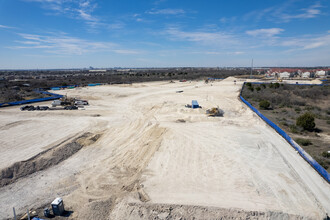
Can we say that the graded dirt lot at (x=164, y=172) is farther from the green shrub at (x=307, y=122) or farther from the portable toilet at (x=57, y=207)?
the green shrub at (x=307, y=122)

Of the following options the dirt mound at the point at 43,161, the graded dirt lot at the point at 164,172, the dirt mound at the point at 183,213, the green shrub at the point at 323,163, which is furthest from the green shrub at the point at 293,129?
the dirt mound at the point at 43,161

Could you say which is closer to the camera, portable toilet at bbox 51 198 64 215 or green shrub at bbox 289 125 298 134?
portable toilet at bbox 51 198 64 215

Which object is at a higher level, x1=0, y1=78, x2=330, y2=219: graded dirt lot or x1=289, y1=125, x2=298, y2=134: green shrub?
x1=289, y1=125, x2=298, y2=134: green shrub

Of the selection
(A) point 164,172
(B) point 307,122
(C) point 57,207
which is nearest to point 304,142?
(B) point 307,122

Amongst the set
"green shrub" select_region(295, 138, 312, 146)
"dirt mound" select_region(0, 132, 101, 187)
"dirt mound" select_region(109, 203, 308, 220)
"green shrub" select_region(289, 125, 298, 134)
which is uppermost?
"green shrub" select_region(289, 125, 298, 134)

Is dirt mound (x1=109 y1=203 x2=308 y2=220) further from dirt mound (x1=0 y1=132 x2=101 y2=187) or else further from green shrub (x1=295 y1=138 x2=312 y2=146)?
green shrub (x1=295 y1=138 x2=312 y2=146)

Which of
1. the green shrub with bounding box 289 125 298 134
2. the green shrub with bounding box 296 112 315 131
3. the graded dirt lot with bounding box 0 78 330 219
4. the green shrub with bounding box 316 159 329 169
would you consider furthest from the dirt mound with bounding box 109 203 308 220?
the green shrub with bounding box 296 112 315 131

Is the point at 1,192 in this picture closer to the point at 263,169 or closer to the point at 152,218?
the point at 152,218
